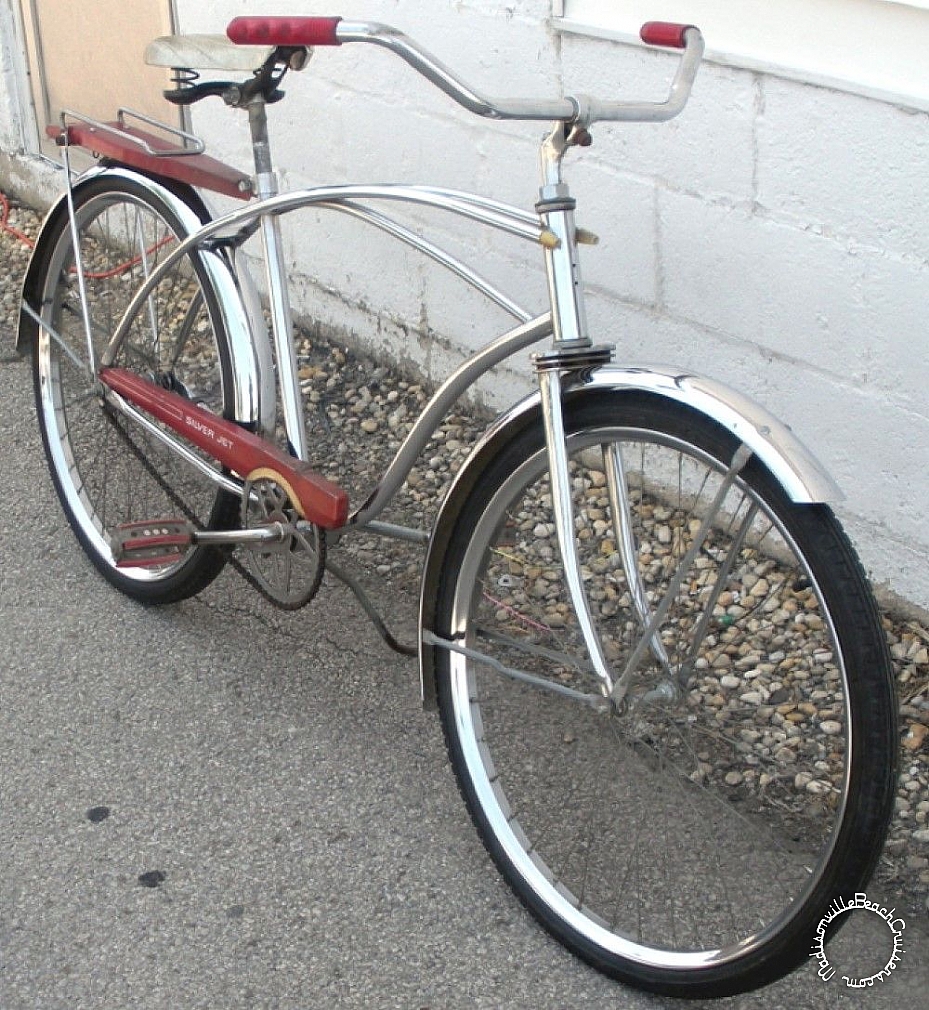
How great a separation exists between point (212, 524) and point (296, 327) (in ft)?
5.75

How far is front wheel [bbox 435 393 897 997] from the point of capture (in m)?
2.28

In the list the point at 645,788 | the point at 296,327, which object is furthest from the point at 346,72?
the point at 645,788

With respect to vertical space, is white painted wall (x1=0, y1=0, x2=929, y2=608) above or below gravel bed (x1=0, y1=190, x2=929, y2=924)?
above

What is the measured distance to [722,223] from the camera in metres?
3.50

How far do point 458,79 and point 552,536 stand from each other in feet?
5.41

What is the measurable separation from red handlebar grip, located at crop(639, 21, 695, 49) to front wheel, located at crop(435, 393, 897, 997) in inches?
23.3

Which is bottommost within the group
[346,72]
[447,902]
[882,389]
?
[447,902]

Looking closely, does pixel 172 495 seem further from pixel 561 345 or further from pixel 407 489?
pixel 561 345

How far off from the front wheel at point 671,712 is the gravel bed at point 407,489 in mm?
98

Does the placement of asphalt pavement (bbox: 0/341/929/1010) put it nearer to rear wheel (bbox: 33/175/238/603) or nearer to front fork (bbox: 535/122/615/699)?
rear wheel (bbox: 33/175/238/603)

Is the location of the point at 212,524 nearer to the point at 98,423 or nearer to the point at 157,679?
the point at 157,679

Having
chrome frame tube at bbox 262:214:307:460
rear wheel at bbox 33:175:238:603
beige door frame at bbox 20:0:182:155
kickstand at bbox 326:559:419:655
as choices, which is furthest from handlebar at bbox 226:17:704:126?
beige door frame at bbox 20:0:182:155

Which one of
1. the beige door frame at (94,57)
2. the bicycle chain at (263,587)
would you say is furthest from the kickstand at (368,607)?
the beige door frame at (94,57)

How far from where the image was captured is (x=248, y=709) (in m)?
3.38
